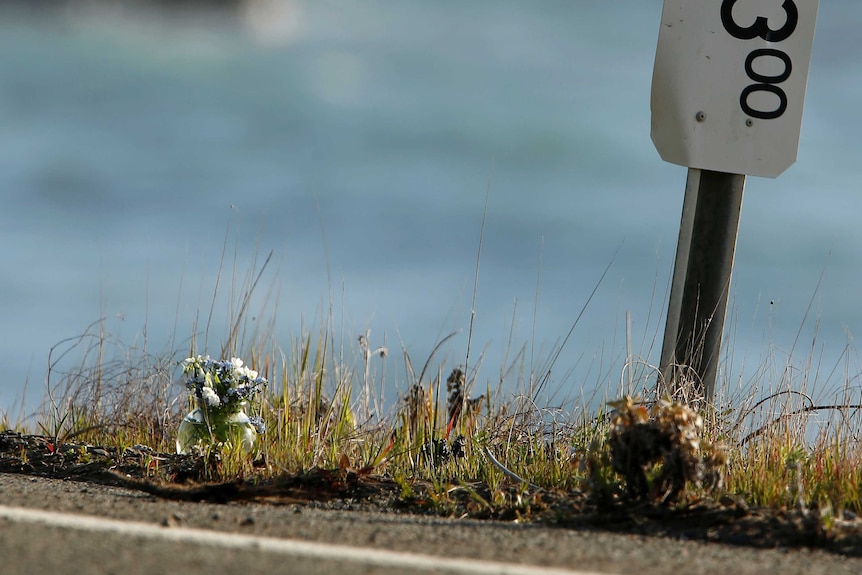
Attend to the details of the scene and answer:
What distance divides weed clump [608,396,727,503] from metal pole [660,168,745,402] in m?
1.56

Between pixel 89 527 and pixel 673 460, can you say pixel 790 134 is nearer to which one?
pixel 673 460

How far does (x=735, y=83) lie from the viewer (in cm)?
432

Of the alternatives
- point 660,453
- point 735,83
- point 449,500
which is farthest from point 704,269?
point 449,500

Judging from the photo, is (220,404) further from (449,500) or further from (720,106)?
(720,106)

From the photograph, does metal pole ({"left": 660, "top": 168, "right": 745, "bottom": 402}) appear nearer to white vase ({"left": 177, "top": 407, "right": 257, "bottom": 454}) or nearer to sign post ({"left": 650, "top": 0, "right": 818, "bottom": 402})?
sign post ({"left": 650, "top": 0, "right": 818, "bottom": 402})

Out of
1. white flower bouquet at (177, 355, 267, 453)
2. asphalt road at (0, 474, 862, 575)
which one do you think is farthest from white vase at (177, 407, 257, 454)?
asphalt road at (0, 474, 862, 575)

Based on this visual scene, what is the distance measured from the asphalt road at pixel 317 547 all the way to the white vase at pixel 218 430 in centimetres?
108

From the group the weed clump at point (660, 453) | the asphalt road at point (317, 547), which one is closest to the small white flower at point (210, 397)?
the asphalt road at point (317, 547)

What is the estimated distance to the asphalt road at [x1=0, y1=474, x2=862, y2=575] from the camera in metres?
1.96

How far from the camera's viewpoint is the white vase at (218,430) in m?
3.83

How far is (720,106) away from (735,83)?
0.44 ft

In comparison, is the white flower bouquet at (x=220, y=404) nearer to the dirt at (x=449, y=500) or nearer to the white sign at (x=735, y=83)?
the dirt at (x=449, y=500)

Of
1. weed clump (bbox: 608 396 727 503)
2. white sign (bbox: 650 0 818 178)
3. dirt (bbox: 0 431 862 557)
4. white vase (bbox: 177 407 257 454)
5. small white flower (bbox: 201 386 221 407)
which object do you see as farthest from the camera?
white sign (bbox: 650 0 818 178)

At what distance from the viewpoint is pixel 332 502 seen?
3195 millimetres
